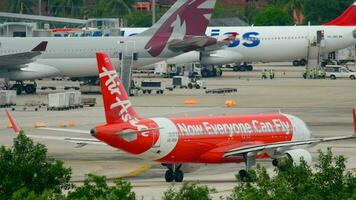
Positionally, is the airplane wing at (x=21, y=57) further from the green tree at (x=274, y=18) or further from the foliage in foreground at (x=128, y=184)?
the green tree at (x=274, y=18)

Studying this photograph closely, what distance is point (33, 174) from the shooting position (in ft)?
98.6

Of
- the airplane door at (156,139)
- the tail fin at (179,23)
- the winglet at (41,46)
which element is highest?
the tail fin at (179,23)

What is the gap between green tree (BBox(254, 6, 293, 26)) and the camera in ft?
575

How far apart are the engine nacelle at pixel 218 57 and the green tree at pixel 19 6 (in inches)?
2842

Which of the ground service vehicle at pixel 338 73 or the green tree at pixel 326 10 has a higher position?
the green tree at pixel 326 10

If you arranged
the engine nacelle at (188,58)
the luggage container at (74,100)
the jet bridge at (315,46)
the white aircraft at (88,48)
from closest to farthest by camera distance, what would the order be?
the luggage container at (74,100), the white aircraft at (88,48), the engine nacelle at (188,58), the jet bridge at (315,46)

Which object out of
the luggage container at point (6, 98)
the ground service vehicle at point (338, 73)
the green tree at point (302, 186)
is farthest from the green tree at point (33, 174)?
the ground service vehicle at point (338, 73)

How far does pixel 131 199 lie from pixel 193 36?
70.6m

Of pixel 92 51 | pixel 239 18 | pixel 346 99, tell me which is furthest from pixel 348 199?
pixel 239 18

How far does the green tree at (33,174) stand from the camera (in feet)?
97.2

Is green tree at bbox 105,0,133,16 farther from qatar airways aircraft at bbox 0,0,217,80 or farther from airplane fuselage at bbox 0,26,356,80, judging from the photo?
qatar airways aircraft at bbox 0,0,217,80

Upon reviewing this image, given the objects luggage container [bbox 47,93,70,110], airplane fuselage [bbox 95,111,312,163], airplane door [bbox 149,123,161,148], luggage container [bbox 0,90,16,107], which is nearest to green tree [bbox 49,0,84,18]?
luggage container [bbox 0,90,16,107]

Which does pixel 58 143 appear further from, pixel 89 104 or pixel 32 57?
pixel 32 57

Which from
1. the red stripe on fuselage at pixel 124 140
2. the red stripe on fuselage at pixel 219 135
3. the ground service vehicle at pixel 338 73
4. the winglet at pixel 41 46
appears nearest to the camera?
the red stripe on fuselage at pixel 124 140
